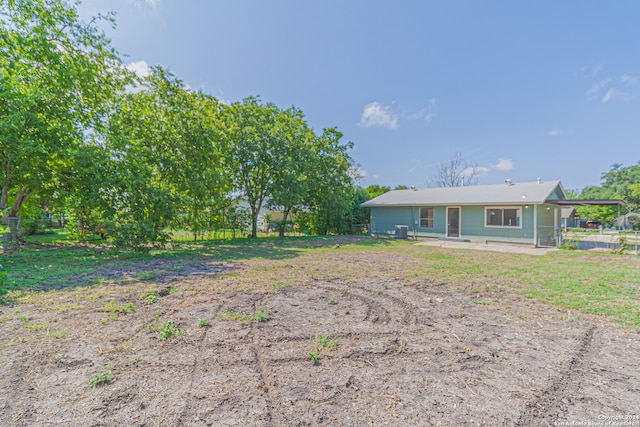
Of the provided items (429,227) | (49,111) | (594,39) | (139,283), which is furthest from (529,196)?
(49,111)

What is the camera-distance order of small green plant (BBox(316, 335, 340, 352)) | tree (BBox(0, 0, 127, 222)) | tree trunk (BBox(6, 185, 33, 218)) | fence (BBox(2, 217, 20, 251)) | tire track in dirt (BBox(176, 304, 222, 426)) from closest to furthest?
tire track in dirt (BBox(176, 304, 222, 426))
small green plant (BBox(316, 335, 340, 352))
tree (BBox(0, 0, 127, 222))
fence (BBox(2, 217, 20, 251))
tree trunk (BBox(6, 185, 33, 218))

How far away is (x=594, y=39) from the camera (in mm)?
10344

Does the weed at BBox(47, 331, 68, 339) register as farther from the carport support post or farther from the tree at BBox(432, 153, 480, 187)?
the tree at BBox(432, 153, 480, 187)

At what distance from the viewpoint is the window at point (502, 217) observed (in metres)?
13.5

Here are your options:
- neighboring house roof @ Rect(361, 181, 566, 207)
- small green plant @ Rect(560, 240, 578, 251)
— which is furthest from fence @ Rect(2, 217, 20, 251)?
small green plant @ Rect(560, 240, 578, 251)

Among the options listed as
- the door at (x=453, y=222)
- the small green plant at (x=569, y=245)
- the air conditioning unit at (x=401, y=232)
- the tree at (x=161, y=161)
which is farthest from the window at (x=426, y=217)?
the tree at (x=161, y=161)

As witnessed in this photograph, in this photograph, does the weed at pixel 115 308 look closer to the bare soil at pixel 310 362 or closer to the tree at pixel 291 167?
the bare soil at pixel 310 362

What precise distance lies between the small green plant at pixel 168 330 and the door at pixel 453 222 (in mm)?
15458

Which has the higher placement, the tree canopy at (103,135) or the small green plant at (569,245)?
the tree canopy at (103,135)

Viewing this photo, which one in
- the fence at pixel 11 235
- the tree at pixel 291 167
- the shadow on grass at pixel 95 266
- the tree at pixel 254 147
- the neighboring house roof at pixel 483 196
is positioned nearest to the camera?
the shadow on grass at pixel 95 266

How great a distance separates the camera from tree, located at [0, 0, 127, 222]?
7.38m

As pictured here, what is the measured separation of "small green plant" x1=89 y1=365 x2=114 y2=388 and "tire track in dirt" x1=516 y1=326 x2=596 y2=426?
311 centimetres

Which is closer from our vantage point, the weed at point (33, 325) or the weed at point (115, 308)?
the weed at point (33, 325)

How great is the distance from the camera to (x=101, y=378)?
7.23 feet
